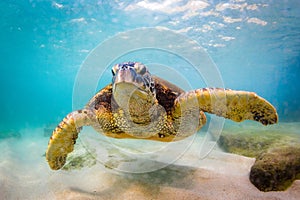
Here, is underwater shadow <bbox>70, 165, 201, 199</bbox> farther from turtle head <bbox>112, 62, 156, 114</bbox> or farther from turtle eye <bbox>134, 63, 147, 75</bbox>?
turtle eye <bbox>134, 63, 147, 75</bbox>

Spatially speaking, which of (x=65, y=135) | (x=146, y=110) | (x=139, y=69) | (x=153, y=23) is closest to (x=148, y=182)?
(x=146, y=110)

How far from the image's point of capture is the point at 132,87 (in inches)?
114

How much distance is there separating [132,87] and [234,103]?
5.49ft

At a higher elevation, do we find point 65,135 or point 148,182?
point 65,135

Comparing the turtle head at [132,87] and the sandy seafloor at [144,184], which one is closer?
the turtle head at [132,87]

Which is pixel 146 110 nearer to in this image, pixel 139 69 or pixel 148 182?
pixel 139 69

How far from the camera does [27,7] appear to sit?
1580 cm

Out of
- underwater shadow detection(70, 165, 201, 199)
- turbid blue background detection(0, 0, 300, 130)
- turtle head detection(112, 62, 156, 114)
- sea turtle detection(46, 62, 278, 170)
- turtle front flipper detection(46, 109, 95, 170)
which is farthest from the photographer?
turbid blue background detection(0, 0, 300, 130)

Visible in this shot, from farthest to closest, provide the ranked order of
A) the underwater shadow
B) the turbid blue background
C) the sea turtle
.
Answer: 1. the turbid blue background
2. the underwater shadow
3. the sea turtle

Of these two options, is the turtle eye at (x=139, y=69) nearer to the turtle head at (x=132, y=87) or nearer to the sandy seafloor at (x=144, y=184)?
the turtle head at (x=132, y=87)

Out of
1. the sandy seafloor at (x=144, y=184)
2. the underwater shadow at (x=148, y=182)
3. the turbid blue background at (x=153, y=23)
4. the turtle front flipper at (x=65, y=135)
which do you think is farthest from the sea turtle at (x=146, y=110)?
the turbid blue background at (x=153, y=23)

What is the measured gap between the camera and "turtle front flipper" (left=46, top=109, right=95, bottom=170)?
11.8 ft

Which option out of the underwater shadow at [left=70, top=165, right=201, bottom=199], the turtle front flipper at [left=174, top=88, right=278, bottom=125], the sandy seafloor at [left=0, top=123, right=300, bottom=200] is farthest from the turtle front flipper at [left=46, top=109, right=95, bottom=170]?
the turtle front flipper at [left=174, top=88, right=278, bottom=125]

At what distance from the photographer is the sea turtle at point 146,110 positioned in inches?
120
